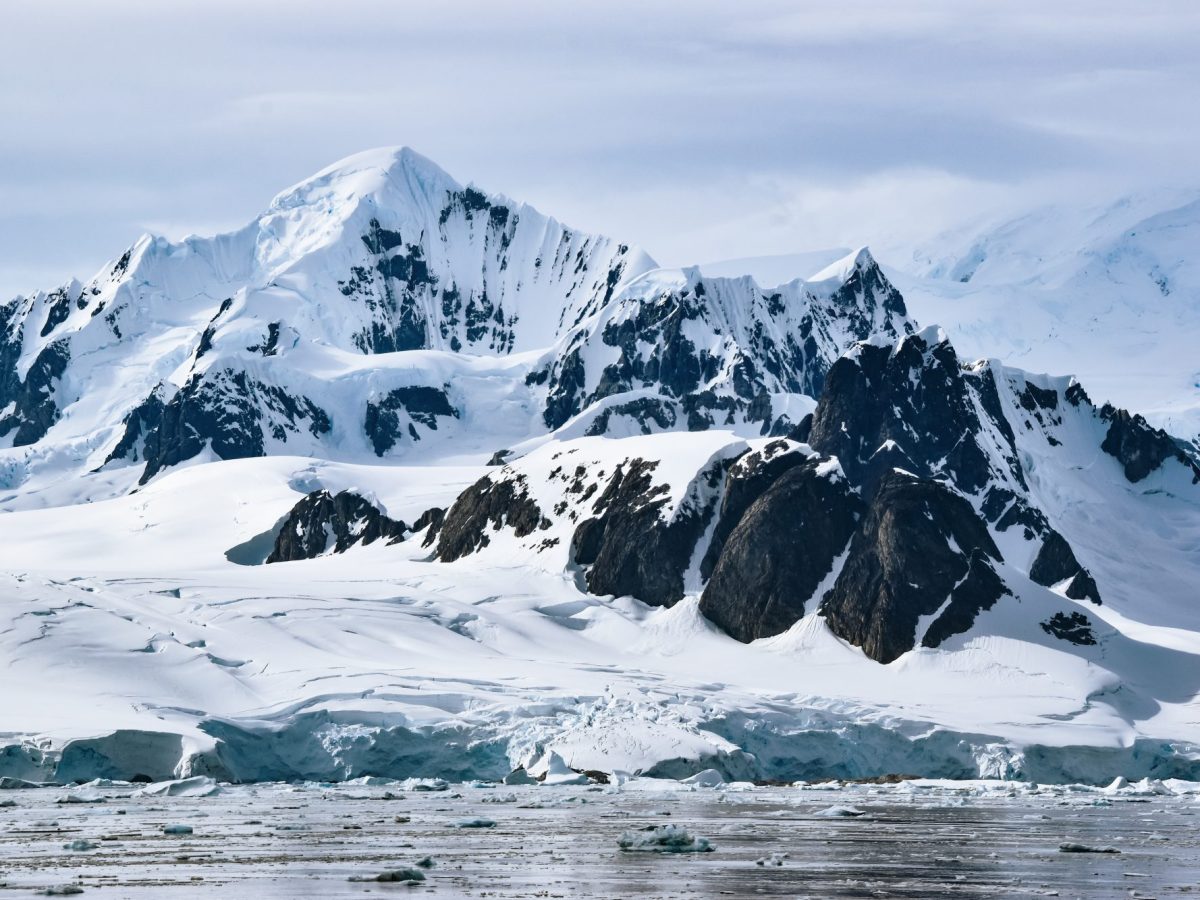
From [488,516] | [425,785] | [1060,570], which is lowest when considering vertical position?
[425,785]

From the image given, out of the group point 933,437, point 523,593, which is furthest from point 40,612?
point 933,437

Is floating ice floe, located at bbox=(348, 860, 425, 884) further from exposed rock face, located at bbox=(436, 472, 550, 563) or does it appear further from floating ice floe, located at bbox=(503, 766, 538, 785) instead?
exposed rock face, located at bbox=(436, 472, 550, 563)

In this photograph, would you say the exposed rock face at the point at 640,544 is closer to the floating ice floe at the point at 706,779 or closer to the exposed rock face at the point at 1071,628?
the exposed rock face at the point at 1071,628

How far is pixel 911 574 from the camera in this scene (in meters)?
110

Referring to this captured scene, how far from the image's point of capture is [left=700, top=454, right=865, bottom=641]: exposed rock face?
114500mm

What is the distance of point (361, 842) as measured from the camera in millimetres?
48531

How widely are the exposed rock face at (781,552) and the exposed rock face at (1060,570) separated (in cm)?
3990

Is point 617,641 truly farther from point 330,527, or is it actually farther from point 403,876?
point 403,876

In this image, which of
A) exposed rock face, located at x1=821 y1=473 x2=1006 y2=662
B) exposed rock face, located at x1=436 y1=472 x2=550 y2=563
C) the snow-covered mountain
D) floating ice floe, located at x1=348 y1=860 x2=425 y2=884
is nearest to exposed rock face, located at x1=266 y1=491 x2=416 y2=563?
the snow-covered mountain

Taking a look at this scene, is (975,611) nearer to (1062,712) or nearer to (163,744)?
(1062,712)

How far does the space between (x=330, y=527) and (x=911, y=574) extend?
6052 centimetres

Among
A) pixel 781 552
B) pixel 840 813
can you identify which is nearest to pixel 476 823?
pixel 840 813

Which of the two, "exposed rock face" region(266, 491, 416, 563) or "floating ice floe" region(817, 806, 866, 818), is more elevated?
"exposed rock face" region(266, 491, 416, 563)

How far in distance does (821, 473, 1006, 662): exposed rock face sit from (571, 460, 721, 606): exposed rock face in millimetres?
11392
